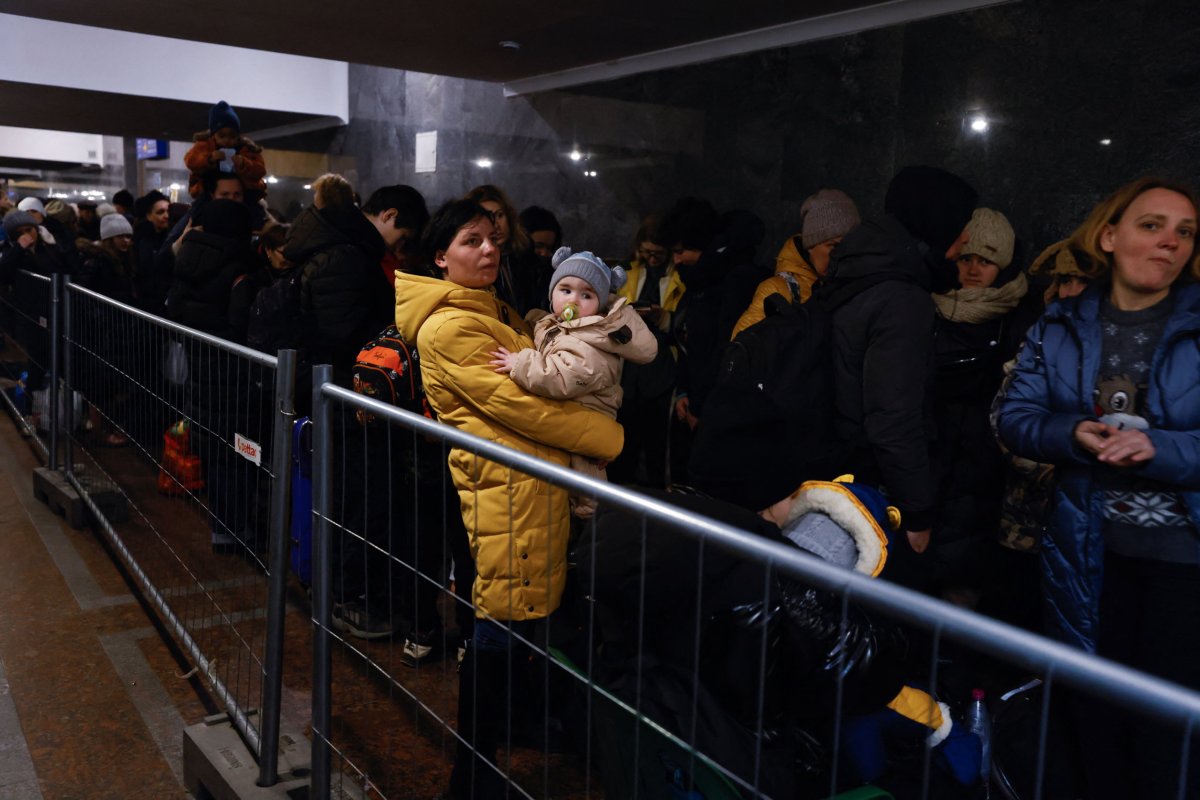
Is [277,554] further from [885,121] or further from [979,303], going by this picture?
[885,121]

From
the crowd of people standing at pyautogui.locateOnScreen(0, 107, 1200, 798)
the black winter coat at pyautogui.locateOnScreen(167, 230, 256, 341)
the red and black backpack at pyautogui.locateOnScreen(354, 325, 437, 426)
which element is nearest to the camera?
the crowd of people standing at pyautogui.locateOnScreen(0, 107, 1200, 798)

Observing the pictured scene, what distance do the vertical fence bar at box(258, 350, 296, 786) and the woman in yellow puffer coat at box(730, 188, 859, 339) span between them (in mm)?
1861

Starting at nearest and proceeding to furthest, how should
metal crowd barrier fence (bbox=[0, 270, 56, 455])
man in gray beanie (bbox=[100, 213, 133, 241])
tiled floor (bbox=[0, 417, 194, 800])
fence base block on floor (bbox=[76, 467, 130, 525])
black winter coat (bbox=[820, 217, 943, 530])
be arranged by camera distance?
black winter coat (bbox=[820, 217, 943, 530])
tiled floor (bbox=[0, 417, 194, 800])
fence base block on floor (bbox=[76, 467, 130, 525])
metal crowd barrier fence (bbox=[0, 270, 56, 455])
man in gray beanie (bbox=[100, 213, 133, 241])

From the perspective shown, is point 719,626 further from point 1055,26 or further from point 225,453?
point 1055,26

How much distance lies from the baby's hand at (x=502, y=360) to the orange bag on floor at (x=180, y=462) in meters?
1.21

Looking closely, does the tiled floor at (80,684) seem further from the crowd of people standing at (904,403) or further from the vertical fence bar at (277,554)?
the crowd of people standing at (904,403)

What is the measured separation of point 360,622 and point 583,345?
101 centimetres

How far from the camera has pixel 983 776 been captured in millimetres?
2721

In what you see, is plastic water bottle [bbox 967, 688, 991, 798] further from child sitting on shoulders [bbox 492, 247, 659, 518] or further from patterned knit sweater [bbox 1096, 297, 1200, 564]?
child sitting on shoulders [bbox 492, 247, 659, 518]

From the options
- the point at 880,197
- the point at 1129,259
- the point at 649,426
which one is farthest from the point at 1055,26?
the point at 649,426

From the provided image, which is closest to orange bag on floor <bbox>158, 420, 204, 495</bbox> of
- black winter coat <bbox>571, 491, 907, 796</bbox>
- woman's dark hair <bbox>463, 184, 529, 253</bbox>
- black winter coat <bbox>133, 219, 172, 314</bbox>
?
woman's dark hair <bbox>463, 184, 529, 253</bbox>

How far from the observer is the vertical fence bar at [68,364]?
541 cm

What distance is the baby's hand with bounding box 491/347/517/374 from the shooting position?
2.85 m

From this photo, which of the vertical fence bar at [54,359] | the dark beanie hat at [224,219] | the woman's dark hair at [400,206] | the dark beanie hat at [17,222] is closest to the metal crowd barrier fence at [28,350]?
the vertical fence bar at [54,359]
